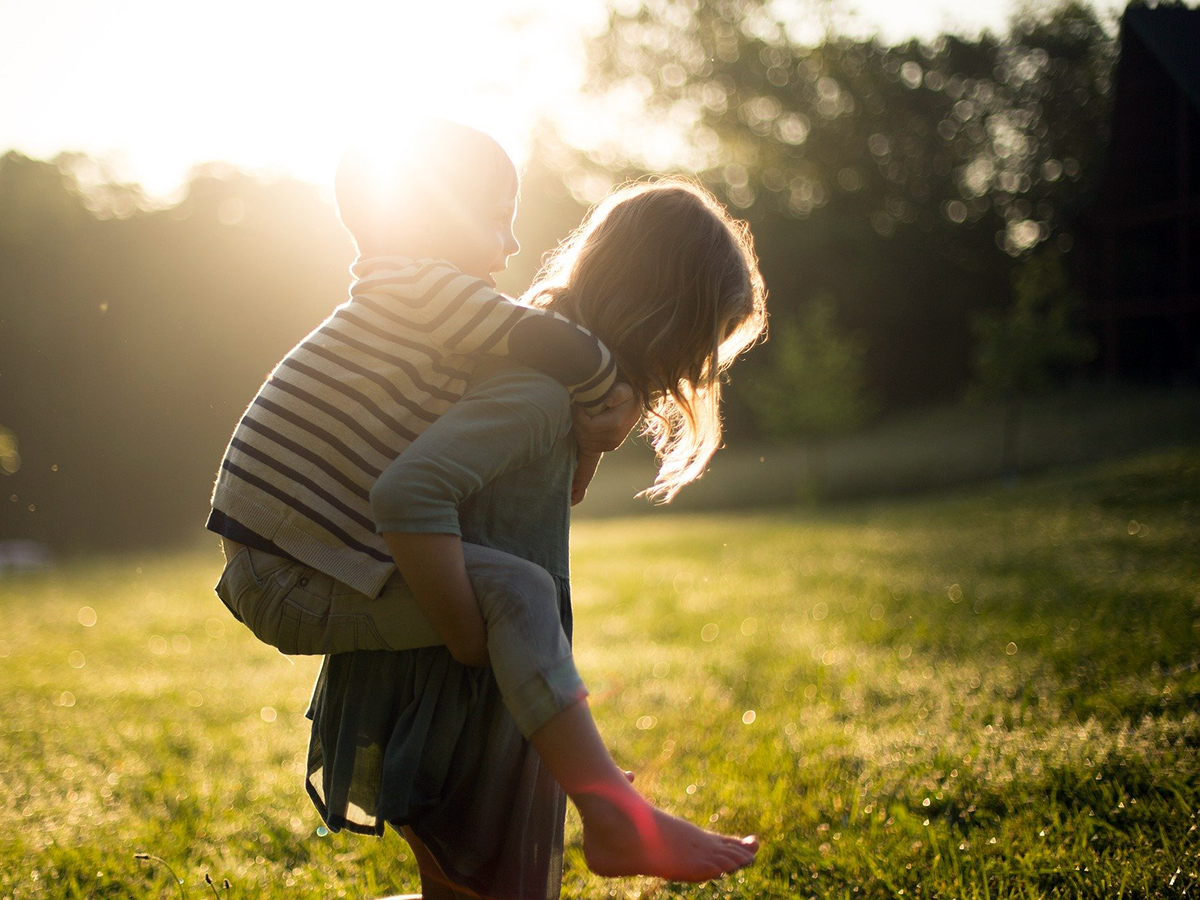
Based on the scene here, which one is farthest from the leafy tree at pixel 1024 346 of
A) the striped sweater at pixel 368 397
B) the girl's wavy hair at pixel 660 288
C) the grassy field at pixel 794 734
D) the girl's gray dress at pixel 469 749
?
the striped sweater at pixel 368 397

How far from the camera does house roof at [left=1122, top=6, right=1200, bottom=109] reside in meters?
12.8

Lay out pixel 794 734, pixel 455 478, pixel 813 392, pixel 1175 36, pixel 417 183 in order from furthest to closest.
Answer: pixel 813 392 → pixel 1175 36 → pixel 794 734 → pixel 417 183 → pixel 455 478

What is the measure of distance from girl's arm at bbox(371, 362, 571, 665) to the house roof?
12936 millimetres

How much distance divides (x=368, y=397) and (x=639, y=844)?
2.82ft

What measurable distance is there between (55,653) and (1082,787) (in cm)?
585

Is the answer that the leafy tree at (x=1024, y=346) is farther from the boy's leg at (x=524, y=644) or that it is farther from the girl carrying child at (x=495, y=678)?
the boy's leg at (x=524, y=644)

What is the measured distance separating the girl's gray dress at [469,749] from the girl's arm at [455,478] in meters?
0.08

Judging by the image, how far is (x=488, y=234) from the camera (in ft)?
5.80

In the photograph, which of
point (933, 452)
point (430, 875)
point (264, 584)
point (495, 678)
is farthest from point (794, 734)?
point (933, 452)

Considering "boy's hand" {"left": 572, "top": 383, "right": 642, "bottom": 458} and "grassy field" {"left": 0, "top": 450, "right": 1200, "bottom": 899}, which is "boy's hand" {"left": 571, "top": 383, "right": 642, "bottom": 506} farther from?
"grassy field" {"left": 0, "top": 450, "right": 1200, "bottom": 899}

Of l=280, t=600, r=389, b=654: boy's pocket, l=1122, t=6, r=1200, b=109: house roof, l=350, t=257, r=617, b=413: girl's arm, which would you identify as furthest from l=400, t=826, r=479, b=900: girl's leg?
l=1122, t=6, r=1200, b=109: house roof

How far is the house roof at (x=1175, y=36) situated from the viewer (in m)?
12.8

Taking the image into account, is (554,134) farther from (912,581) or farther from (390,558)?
(390,558)

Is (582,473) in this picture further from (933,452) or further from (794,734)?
(933,452)
